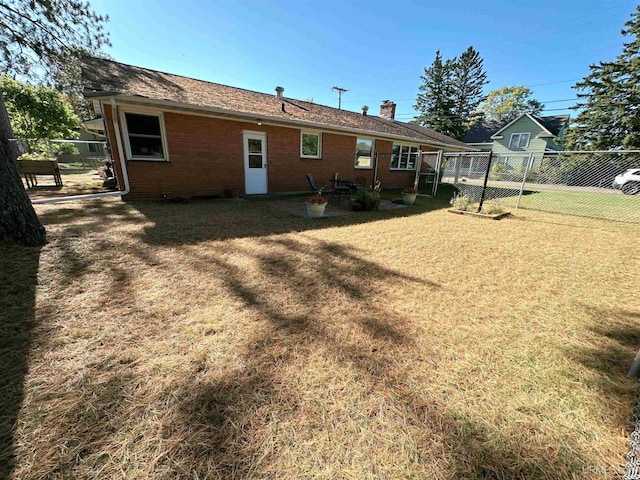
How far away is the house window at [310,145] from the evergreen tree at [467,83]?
30788 mm

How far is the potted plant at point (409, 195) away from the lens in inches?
376

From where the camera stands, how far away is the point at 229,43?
1266cm

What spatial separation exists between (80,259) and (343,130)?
33.3 feet

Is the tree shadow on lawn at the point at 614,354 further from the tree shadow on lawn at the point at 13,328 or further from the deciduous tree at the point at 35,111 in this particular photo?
the deciduous tree at the point at 35,111

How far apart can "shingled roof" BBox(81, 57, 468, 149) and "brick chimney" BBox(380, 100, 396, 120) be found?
8.16 meters

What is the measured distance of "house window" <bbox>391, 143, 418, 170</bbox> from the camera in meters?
14.8

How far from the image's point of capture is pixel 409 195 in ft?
31.4

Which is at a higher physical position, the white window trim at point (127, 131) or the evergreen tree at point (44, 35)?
the evergreen tree at point (44, 35)

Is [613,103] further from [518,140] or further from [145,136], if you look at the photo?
[145,136]

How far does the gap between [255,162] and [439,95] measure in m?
33.5

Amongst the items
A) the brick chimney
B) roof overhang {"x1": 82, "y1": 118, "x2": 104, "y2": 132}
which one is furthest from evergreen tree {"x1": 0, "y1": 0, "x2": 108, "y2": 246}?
the brick chimney

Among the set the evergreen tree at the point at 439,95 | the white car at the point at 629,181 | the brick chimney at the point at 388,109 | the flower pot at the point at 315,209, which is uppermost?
the evergreen tree at the point at 439,95

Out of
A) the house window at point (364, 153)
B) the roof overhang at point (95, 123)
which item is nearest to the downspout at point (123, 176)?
the roof overhang at point (95, 123)

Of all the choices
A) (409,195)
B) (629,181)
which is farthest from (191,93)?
(629,181)
